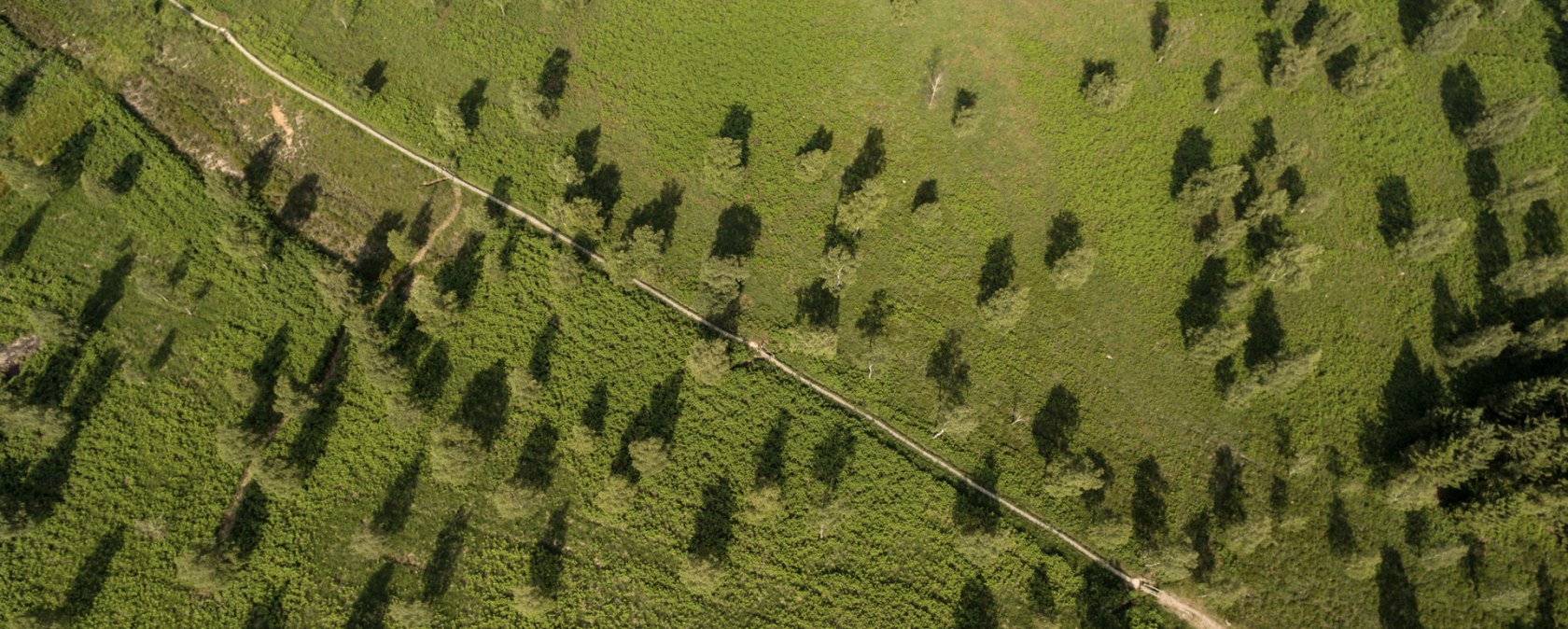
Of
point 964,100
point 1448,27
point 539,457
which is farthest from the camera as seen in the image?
point 964,100

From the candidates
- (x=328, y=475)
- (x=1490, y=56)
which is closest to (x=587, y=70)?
(x=328, y=475)

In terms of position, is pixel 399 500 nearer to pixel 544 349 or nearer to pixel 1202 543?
pixel 544 349

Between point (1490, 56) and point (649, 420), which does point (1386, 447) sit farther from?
point (649, 420)

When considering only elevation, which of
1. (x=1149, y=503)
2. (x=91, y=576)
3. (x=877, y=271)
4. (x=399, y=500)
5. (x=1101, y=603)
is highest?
(x=877, y=271)

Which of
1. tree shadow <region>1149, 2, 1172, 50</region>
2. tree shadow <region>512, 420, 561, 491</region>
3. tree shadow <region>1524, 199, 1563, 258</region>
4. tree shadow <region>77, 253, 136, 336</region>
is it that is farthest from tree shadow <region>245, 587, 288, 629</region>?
tree shadow <region>1524, 199, 1563, 258</region>

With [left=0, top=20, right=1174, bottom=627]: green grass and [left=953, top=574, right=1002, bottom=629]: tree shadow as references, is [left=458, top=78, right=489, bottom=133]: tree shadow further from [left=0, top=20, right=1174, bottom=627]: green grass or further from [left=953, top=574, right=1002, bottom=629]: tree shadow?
[left=953, top=574, right=1002, bottom=629]: tree shadow

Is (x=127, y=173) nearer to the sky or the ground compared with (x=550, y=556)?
nearer to the sky

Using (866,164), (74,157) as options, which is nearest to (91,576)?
(74,157)
